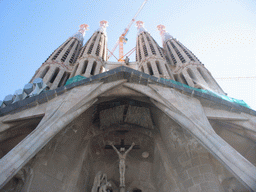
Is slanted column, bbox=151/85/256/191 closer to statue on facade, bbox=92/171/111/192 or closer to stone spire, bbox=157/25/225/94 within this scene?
Result: statue on facade, bbox=92/171/111/192

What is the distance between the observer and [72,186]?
29.0 ft

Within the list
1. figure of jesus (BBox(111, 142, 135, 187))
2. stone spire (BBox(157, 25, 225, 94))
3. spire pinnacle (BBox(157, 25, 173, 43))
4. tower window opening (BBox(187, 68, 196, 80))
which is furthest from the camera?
spire pinnacle (BBox(157, 25, 173, 43))

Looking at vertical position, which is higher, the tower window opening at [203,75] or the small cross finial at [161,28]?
the small cross finial at [161,28]

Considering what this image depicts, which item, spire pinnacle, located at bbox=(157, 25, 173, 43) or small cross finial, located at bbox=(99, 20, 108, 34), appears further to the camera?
small cross finial, located at bbox=(99, 20, 108, 34)

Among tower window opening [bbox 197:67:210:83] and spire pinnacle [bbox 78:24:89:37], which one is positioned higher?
spire pinnacle [bbox 78:24:89:37]

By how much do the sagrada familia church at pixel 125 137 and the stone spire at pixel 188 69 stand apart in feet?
22.1

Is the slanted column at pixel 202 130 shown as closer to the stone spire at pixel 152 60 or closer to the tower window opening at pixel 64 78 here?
the stone spire at pixel 152 60

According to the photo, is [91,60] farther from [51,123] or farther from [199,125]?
[199,125]

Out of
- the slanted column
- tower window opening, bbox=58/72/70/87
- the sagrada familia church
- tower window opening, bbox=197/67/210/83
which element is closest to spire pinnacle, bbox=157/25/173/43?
tower window opening, bbox=197/67/210/83

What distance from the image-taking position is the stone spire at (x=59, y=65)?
1782 centimetres

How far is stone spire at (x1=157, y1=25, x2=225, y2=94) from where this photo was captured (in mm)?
16844

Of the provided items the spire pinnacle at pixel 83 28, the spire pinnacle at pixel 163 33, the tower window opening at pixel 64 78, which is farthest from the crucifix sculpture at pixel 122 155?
the spire pinnacle at pixel 83 28

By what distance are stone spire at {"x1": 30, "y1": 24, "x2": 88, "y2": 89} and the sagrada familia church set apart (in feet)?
15.4

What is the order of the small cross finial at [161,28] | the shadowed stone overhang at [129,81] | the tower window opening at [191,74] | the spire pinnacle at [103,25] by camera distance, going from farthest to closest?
the small cross finial at [161,28] < the spire pinnacle at [103,25] < the tower window opening at [191,74] < the shadowed stone overhang at [129,81]
